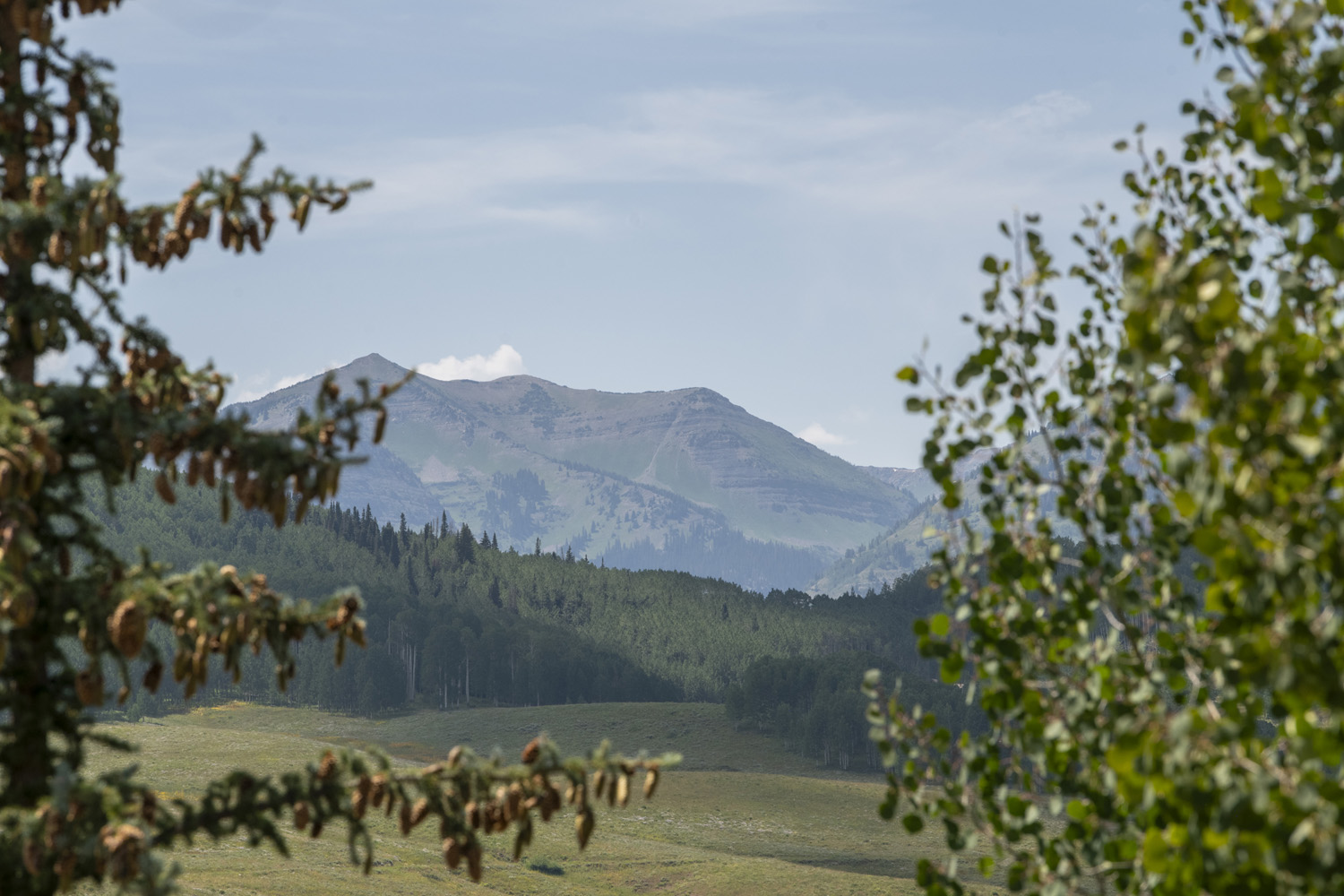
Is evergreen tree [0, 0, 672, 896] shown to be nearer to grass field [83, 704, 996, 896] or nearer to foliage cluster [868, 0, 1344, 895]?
foliage cluster [868, 0, 1344, 895]

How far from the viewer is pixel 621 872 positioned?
90375 millimetres

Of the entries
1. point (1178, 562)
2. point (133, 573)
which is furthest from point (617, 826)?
point (1178, 562)

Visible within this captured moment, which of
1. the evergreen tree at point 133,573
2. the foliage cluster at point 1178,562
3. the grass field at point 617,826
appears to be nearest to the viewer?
the foliage cluster at point 1178,562

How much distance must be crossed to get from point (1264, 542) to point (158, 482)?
293 inches

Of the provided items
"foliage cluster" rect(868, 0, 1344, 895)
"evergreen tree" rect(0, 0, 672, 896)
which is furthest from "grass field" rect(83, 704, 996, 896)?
"foliage cluster" rect(868, 0, 1344, 895)

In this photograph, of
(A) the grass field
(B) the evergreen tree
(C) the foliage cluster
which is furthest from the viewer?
(A) the grass field

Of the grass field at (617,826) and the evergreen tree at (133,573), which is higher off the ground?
the evergreen tree at (133,573)

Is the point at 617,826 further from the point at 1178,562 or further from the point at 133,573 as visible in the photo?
the point at 1178,562

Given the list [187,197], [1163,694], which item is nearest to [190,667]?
[187,197]

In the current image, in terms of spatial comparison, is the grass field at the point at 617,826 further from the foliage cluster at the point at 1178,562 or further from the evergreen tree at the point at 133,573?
the foliage cluster at the point at 1178,562

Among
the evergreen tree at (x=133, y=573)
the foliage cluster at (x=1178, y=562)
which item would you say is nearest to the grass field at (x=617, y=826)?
the evergreen tree at (x=133, y=573)

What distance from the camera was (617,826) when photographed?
116 m

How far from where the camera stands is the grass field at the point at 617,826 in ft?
257

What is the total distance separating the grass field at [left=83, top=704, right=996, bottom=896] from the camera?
78438 millimetres
